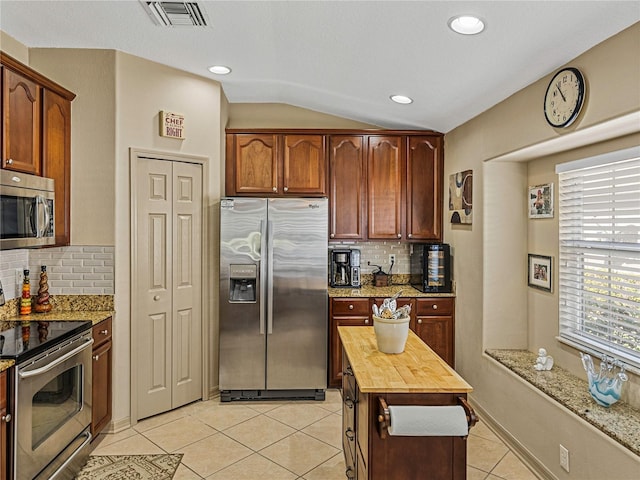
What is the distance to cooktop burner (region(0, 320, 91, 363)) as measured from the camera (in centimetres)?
229

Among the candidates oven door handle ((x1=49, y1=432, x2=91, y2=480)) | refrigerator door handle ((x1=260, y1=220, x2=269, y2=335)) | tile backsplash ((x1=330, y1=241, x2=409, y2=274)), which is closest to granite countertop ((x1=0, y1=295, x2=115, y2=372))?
oven door handle ((x1=49, y1=432, x2=91, y2=480))

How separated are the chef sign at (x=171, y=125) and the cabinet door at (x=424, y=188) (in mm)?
2216

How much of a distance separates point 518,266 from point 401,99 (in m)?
1.68

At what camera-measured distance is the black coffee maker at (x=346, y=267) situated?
4656 mm

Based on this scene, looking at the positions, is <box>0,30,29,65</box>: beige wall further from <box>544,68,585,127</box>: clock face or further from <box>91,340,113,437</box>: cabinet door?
<box>544,68,585,127</box>: clock face

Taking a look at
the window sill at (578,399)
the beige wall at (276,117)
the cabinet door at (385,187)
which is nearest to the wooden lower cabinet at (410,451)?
the window sill at (578,399)

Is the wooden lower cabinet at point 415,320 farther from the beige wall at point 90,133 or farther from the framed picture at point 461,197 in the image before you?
the beige wall at point 90,133

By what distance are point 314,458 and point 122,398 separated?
1.54 meters

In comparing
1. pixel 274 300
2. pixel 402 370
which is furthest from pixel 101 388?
pixel 402 370

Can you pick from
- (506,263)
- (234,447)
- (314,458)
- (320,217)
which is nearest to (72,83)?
(320,217)

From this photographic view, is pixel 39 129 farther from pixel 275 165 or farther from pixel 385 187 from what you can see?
pixel 385 187

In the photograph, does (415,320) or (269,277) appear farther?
(415,320)

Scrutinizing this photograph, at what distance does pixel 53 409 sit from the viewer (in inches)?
102

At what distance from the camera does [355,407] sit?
95.5 inches
